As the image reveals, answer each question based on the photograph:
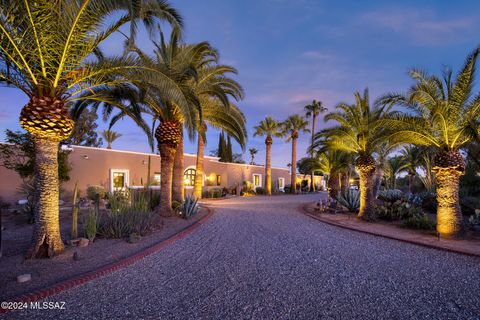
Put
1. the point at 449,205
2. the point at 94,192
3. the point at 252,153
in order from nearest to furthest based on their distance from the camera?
1. the point at 449,205
2. the point at 94,192
3. the point at 252,153

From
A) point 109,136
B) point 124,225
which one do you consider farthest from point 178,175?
point 109,136

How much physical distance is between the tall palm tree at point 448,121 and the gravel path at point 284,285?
2301mm

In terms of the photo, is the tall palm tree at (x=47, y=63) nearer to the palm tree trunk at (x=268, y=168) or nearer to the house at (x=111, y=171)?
the house at (x=111, y=171)

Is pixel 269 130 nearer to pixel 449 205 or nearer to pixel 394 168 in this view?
pixel 394 168

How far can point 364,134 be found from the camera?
1112 cm

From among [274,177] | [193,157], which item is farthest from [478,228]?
[274,177]

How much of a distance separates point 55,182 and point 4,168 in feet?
40.5

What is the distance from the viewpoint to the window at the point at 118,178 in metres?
18.1

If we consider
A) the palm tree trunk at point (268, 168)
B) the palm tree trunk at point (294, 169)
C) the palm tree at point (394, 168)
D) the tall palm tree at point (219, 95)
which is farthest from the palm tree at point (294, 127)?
the tall palm tree at point (219, 95)

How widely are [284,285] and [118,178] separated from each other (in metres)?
17.4

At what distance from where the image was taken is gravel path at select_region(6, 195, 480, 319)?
3.37m


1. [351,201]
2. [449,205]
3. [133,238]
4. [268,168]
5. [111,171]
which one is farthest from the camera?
[268,168]

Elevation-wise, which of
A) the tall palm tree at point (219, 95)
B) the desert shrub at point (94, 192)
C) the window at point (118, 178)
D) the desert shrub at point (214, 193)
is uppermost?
the tall palm tree at point (219, 95)

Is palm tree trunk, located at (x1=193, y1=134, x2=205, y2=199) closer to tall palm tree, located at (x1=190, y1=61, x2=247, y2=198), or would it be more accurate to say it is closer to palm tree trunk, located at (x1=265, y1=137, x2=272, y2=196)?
tall palm tree, located at (x1=190, y1=61, x2=247, y2=198)
